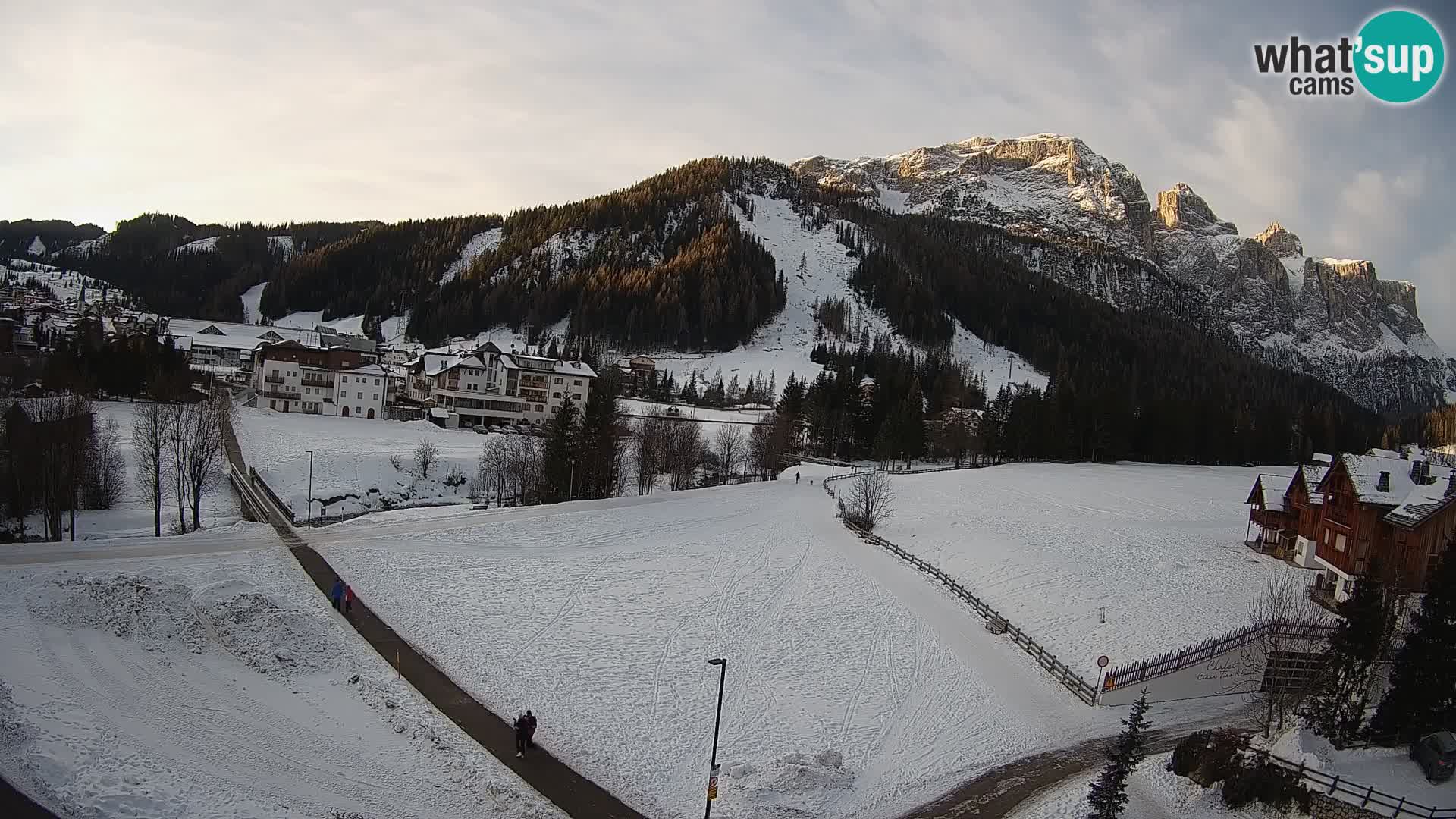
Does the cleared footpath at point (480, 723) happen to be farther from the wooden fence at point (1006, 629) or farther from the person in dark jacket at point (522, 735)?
the wooden fence at point (1006, 629)

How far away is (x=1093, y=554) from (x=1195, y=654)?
14.9 m

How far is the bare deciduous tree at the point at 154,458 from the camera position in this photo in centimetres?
4075

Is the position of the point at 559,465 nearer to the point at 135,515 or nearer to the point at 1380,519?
the point at 135,515

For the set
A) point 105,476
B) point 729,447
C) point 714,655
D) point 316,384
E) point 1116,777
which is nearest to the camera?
point 1116,777

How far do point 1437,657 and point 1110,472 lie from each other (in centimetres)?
5971

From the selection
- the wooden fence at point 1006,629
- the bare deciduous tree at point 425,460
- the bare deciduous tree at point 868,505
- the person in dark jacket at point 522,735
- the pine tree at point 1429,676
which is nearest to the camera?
the person in dark jacket at point 522,735

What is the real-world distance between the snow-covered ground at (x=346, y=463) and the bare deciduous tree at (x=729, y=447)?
23.5 metres

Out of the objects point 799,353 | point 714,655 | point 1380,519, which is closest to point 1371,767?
point 714,655

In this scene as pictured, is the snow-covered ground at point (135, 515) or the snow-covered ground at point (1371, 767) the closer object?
the snow-covered ground at point (1371, 767)

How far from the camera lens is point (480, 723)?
22781 millimetres

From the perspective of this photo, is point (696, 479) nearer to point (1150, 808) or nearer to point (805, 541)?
point (805, 541)

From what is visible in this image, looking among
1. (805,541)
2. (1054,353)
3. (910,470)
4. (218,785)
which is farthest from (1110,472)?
(1054,353)

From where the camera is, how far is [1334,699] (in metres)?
23.7

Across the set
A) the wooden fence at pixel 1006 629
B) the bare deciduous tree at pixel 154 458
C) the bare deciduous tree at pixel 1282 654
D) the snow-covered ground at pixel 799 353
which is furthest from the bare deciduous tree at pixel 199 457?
the snow-covered ground at pixel 799 353
